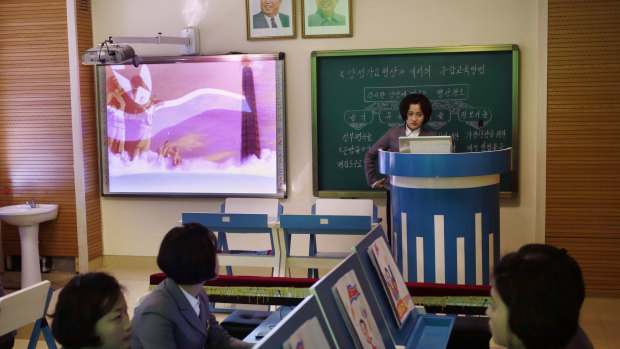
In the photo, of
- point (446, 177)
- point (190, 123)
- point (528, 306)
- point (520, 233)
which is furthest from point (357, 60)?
point (528, 306)

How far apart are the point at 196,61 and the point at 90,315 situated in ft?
15.7

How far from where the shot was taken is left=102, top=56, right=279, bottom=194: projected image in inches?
255

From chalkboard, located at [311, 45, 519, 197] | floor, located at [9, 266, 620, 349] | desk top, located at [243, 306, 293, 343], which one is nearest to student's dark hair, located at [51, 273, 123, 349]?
desk top, located at [243, 306, 293, 343]

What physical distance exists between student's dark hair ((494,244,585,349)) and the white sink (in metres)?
5.60

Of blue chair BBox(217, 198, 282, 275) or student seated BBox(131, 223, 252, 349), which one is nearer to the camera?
student seated BBox(131, 223, 252, 349)

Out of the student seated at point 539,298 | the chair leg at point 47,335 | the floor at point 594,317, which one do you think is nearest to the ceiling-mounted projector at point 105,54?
the floor at point 594,317

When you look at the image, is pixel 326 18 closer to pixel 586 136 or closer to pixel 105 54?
pixel 105 54

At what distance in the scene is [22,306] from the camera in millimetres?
3205

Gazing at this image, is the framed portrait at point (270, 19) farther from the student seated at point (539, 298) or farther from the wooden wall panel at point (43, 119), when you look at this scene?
the student seated at point (539, 298)

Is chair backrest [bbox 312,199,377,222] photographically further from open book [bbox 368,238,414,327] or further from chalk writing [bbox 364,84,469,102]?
open book [bbox 368,238,414,327]

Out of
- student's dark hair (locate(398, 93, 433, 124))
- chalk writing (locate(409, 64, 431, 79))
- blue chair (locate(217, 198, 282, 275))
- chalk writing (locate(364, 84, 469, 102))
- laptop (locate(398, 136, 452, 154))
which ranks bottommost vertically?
blue chair (locate(217, 198, 282, 275))

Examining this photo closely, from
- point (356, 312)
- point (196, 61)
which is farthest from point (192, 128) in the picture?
point (356, 312)

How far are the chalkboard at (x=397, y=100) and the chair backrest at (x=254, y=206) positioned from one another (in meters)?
0.62

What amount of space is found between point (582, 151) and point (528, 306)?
4393 mm
